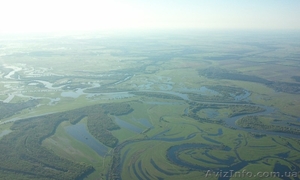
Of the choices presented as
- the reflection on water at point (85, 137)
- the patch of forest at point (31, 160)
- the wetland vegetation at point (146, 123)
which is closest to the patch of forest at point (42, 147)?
the patch of forest at point (31, 160)

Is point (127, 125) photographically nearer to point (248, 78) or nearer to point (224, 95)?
point (224, 95)

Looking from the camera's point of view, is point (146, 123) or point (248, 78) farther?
point (248, 78)

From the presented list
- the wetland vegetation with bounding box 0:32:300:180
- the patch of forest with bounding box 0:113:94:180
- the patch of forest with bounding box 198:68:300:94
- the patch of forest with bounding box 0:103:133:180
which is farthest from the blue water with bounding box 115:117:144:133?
the patch of forest with bounding box 198:68:300:94

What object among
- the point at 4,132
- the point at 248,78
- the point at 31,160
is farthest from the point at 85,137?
the point at 248,78

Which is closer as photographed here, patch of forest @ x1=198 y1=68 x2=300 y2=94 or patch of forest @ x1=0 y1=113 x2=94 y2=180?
patch of forest @ x1=0 y1=113 x2=94 y2=180

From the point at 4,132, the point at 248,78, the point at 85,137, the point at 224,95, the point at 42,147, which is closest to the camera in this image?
the point at 42,147

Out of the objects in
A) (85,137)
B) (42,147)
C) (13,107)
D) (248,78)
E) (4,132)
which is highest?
(248,78)

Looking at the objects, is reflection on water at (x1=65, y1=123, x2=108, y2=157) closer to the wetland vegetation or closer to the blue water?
the wetland vegetation
